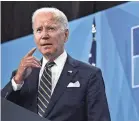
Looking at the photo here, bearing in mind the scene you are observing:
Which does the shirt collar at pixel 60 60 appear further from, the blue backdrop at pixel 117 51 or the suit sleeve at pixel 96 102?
the blue backdrop at pixel 117 51

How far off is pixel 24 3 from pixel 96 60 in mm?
876

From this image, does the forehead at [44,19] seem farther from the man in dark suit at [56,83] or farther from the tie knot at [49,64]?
the tie knot at [49,64]

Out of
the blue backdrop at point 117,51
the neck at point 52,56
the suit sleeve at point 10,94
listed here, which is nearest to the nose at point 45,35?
the neck at point 52,56

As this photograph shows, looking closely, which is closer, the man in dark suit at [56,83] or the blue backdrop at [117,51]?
the man in dark suit at [56,83]

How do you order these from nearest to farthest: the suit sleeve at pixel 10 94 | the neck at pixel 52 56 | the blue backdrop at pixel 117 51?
the suit sleeve at pixel 10 94
the neck at pixel 52 56
the blue backdrop at pixel 117 51

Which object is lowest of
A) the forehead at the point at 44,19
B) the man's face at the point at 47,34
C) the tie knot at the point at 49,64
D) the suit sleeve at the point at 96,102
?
the suit sleeve at the point at 96,102

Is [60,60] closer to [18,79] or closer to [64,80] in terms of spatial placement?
[64,80]

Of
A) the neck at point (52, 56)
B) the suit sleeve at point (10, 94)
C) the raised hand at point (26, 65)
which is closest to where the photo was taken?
the raised hand at point (26, 65)

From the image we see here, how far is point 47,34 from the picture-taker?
1557 mm

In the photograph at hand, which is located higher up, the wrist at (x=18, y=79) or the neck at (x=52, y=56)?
the neck at (x=52, y=56)

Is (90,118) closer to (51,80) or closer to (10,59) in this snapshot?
(51,80)

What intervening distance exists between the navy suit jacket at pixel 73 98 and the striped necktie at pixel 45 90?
0.07 feet

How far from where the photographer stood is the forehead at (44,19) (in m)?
1.56

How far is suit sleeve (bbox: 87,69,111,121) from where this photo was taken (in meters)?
1.46
